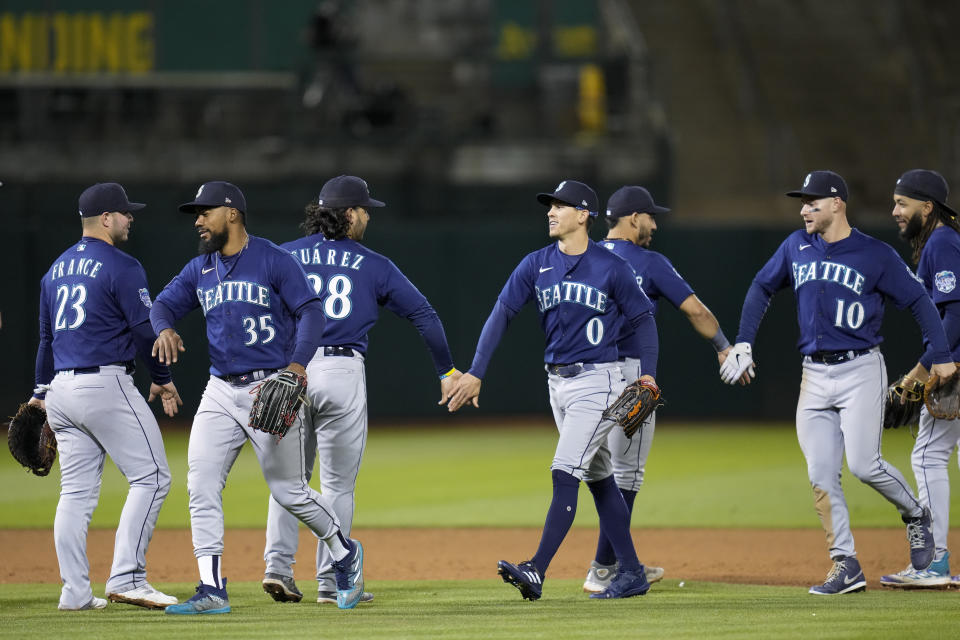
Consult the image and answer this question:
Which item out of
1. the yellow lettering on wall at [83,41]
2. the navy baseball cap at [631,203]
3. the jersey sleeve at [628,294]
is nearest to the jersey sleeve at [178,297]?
the jersey sleeve at [628,294]

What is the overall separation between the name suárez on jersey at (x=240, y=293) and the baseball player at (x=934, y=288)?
139 inches

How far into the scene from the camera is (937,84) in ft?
84.8

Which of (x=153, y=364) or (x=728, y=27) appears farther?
(x=728, y=27)

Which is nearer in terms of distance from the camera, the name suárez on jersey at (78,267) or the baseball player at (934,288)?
the name suárez on jersey at (78,267)

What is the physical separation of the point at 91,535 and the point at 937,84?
21140 millimetres

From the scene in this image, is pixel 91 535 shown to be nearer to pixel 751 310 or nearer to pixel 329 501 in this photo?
pixel 329 501

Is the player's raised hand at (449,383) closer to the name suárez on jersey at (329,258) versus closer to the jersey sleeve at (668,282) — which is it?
the name suárez on jersey at (329,258)

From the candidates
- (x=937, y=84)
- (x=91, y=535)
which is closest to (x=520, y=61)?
(x=937, y=84)

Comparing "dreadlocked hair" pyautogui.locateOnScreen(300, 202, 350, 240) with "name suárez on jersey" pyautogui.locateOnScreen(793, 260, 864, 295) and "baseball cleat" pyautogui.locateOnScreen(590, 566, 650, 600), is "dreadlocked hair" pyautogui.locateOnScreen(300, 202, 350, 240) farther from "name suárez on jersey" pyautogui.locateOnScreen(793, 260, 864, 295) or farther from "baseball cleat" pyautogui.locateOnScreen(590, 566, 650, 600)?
"name suárez on jersey" pyautogui.locateOnScreen(793, 260, 864, 295)

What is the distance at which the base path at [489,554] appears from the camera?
7957mm

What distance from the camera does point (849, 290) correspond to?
6.88 metres

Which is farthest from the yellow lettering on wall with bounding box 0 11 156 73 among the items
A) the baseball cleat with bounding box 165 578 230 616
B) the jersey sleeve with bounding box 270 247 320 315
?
the baseball cleat with bounding box 165 578 230 616

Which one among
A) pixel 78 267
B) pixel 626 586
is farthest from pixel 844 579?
pixel 78 267

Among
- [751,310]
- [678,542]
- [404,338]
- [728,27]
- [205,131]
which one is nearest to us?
[751,310]
